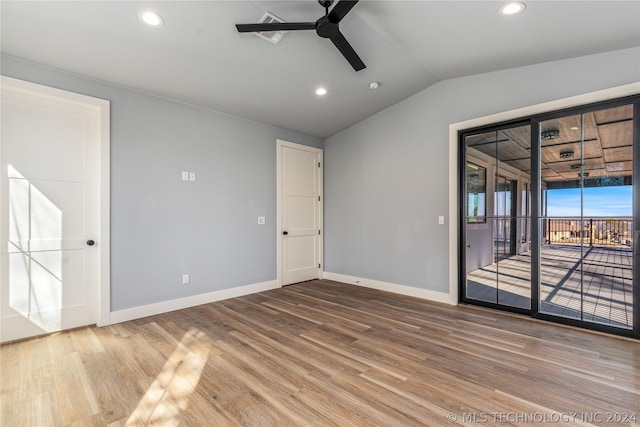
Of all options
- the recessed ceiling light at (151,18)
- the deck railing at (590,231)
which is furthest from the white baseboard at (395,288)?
the recessed ceiling light at (151,18)

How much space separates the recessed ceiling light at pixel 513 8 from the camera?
238 cm

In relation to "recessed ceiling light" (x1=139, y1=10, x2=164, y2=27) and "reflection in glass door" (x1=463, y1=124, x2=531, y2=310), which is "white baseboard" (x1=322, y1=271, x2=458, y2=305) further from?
"recessed ceiling light" (x1=139, y1=10, x2=164, y2=27)

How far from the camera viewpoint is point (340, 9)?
6.95 feet

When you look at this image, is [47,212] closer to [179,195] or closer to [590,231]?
[179,195]

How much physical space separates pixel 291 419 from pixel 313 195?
4158mm

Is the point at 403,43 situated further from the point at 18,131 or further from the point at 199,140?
the point at 18,131

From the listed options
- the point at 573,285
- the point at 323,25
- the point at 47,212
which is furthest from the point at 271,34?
the point at 573,285

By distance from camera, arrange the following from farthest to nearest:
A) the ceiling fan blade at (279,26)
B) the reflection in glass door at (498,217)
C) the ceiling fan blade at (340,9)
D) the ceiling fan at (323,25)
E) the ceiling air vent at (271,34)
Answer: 1. the reflection in glass door at (498,217)
2. the ceiling air vent at (271,34)
3. the ceiling fan blade at (279,26)
4. the ceiling fan at (323,25)
5. the ceiling fan blade at (340,9)

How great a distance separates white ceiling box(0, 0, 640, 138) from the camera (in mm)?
2385

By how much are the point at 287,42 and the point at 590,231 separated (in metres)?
3.76

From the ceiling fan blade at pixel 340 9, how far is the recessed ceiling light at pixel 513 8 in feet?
4.58

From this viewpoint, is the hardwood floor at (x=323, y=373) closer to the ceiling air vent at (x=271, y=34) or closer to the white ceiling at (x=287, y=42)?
the white ceiling at (x=287, y=42)

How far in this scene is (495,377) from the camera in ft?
7.15

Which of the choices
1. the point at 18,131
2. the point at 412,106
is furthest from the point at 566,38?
the point at 18,131
